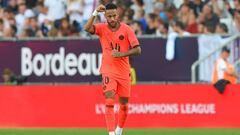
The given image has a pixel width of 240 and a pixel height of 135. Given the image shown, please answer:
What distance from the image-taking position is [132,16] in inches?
953

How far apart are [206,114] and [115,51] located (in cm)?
543

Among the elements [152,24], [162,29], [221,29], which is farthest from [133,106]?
[152,24]

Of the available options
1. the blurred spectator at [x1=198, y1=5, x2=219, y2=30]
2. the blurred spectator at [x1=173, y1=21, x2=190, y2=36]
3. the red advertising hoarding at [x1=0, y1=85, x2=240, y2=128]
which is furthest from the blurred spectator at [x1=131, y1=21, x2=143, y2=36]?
the red advertising hoarding at [x1=0, y1=85, x2=240, y2=128]

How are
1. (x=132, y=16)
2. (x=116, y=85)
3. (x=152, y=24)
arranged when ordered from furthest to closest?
(x=132, y=16) → (x=152, y=24) → (x=116, y=85)

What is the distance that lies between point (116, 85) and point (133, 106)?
537cm

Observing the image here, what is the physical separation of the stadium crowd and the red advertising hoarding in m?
2.49

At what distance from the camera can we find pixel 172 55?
Result: 22.5 meters

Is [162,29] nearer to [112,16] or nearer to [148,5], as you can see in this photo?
[148,5]

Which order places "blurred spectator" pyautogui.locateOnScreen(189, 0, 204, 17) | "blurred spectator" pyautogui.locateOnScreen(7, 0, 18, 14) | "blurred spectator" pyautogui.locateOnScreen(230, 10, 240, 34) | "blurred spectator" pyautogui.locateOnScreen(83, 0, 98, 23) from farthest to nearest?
"blurred spectator" pyautogui.locateOnScreen(7, 0, 18, 14)
"blurred spectator" pyautogui.locateOnScreen(83, 0, 98, 23)
"blurred spectator" pyautogui.locateOnScreen(189, 0, 204, 17)
"blurred spectator" pyautogui.locateOnScreen(230, 10, 240, 34)

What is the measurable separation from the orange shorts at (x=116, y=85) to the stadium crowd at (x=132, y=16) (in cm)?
698

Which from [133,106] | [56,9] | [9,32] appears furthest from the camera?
[56,9]

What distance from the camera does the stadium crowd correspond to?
22.9m

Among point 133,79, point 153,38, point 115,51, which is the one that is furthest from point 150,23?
point 115,51

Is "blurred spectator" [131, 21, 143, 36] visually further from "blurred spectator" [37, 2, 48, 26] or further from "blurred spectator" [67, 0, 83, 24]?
"blurred spectator" [37, 2, 48, 26]
